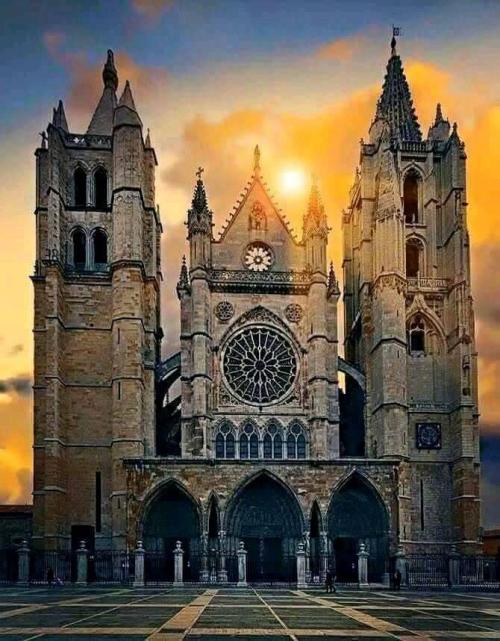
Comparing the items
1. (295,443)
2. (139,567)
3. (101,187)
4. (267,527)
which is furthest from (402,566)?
(101,187)

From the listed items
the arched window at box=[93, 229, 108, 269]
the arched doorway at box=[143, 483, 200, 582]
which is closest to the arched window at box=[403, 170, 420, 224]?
the arched window at box=[93, 229, 108, 269]

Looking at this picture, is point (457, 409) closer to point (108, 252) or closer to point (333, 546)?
point (333, 546)

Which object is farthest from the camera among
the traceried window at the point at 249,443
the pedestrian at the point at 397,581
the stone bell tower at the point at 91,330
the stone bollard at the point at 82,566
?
the traceried window at the point at 249,443

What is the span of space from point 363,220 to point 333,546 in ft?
57.0

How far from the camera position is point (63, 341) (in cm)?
4772

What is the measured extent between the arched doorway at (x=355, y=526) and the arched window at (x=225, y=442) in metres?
5.56

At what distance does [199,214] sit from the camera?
49.3 meters

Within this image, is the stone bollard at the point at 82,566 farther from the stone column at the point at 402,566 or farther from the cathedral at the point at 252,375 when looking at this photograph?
the stone column at the point at 402,566

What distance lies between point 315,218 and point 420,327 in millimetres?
7781

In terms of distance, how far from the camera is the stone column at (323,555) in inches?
1667

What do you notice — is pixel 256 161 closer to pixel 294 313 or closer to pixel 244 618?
pixel 294 313

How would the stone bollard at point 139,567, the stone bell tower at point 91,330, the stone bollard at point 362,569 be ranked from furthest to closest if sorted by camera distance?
the stone bell tower at point 91,330 → the stone bollard at point 362,569 → the stone bollard at point 139,567

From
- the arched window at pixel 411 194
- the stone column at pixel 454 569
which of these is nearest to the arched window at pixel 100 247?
the arched window at pixel 411 194

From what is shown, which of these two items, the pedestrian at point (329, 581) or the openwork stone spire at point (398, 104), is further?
the openwork stone spire at point (398, 104)
